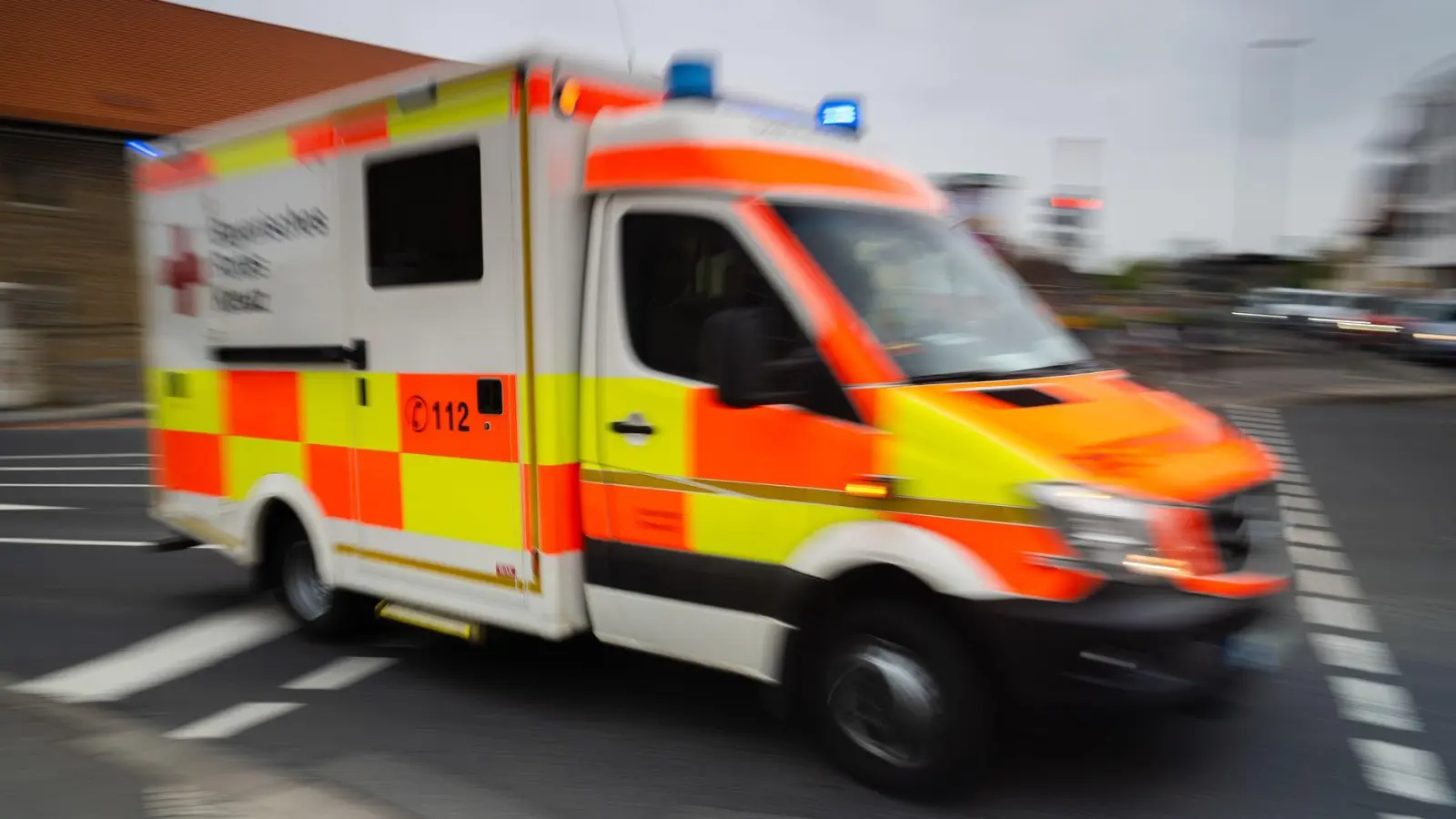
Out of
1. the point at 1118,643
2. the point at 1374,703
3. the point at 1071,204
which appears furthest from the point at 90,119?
the point at 1118,643

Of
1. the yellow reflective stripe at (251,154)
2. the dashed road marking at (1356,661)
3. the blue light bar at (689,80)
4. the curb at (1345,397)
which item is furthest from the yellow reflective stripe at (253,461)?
the curb at (1345,397)

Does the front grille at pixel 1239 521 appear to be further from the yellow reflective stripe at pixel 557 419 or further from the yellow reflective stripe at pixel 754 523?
the yellow reflective stripe at pixel 557 419

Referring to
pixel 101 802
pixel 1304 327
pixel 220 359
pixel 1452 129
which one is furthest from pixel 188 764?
pixel 1452 129

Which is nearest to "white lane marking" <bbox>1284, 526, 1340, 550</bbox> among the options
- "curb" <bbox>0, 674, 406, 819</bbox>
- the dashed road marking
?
the dashed road marking

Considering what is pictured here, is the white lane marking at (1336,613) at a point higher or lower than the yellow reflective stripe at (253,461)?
lower

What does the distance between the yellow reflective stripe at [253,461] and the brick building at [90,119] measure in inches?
803

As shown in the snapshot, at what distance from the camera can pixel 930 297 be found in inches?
175

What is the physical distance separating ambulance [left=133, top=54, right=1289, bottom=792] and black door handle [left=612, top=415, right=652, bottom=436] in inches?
0.6

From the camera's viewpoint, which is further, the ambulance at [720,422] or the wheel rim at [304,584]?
the wheel rim at [304,584]

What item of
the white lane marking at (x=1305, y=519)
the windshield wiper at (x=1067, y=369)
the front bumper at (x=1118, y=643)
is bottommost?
the white lane marking at (x=1305, y=519)

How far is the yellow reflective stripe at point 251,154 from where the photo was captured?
5.96 meters

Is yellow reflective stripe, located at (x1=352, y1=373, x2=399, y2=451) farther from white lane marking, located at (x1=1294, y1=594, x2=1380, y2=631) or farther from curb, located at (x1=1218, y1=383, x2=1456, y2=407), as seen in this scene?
curb, located at (x1=1218, y1=383, x2=1456, y2=407)

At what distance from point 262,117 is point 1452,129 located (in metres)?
69.0

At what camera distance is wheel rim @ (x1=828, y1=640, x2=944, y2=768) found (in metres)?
3.93
